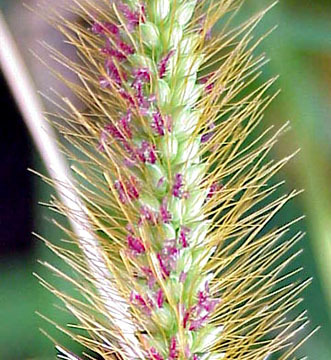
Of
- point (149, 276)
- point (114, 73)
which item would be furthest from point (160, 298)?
point (114, 73)

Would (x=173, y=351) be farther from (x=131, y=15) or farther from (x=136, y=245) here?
(x=131, y=15)

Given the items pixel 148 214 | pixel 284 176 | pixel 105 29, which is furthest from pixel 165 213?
pixel 284 176

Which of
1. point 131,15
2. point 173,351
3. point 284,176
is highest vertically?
point 131,15

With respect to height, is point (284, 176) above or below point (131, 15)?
below

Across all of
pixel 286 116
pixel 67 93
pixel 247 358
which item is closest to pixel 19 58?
pixel 67 93

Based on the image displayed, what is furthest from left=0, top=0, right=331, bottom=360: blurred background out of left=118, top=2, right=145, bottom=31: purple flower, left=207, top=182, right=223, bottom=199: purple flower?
left=118, top=2, right=145, bottom=31: purple flower

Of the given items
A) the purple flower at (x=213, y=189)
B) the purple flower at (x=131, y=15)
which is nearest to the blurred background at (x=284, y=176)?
the purple flower at (x=213, y=189)

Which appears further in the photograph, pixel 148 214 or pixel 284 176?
pixel 284 176

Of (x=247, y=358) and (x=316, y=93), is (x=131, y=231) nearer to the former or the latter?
(x=247, y=358)

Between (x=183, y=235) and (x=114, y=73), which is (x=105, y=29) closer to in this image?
(x=114, y=73)
